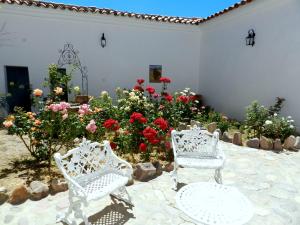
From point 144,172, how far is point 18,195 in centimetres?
182

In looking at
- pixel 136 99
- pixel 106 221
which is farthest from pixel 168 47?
pixel 106 221

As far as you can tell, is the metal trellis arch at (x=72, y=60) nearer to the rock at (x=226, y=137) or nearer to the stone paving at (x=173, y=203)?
the rock at (x=226, y=137)

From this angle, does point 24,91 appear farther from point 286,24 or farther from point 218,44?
point 286,24

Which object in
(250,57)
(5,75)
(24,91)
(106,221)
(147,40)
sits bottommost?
(106,221)

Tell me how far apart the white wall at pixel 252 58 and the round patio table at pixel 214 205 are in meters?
5.08

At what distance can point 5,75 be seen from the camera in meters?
8.23

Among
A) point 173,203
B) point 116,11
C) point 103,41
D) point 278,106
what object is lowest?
point 173,203

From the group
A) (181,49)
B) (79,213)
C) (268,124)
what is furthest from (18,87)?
(268,124)

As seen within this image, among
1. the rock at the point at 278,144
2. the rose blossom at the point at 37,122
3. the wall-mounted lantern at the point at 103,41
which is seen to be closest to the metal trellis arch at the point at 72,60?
the wall-mounted lantern at the point at 103,41

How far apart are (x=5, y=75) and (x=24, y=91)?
0.74 meters

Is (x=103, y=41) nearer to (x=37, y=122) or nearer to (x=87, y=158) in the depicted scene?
(x=37, y=122)

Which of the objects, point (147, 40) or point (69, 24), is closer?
point (69, 24)

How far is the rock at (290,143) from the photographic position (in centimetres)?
585

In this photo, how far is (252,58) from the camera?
26.7 ft
